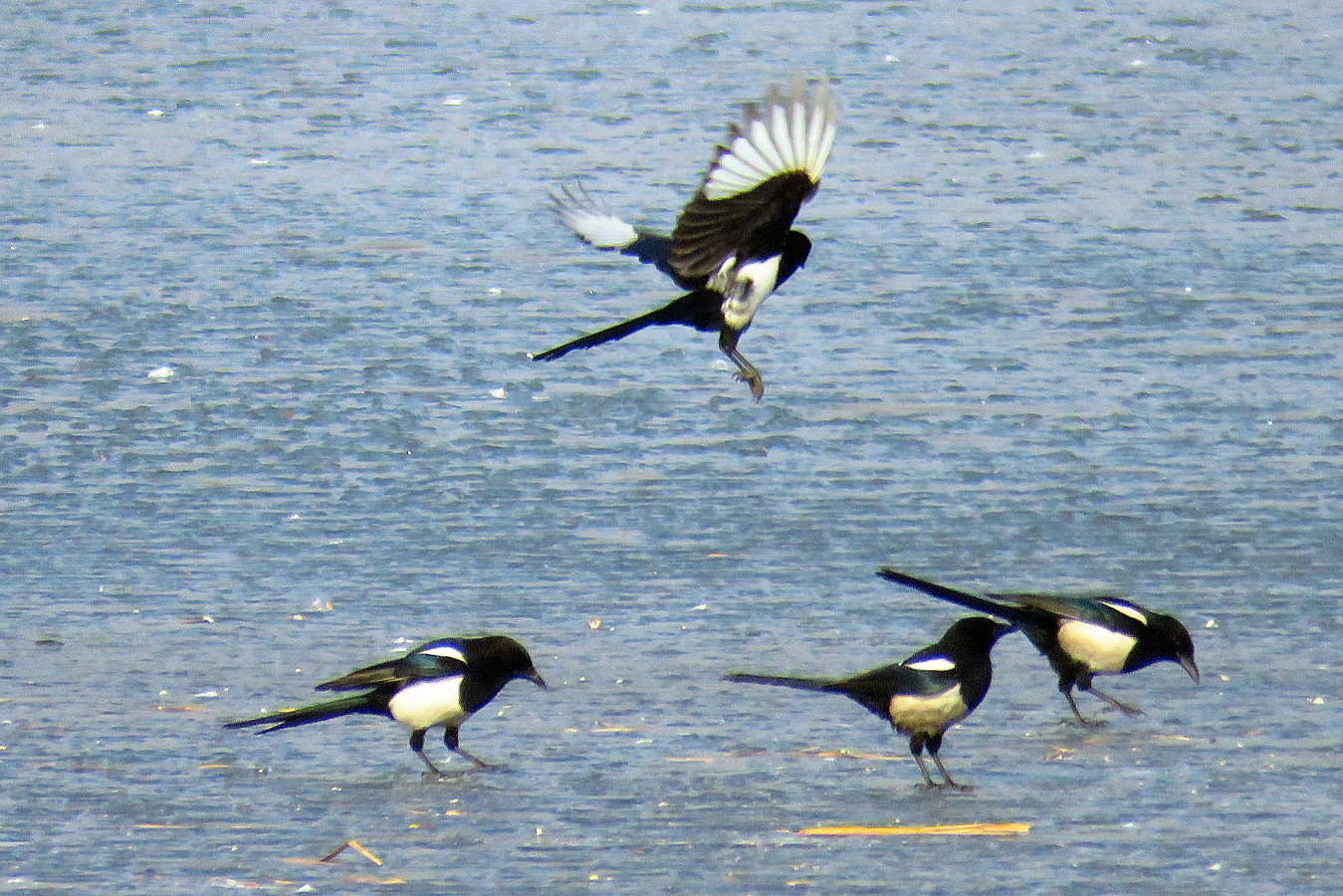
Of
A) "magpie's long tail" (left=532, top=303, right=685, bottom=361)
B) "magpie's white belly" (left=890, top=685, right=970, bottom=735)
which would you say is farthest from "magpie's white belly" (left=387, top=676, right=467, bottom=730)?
"magpie's long tail" (left=532, top=303, right=685, bottom=361)

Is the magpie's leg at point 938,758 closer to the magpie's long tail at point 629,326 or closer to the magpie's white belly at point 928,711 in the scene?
the magpie's white belly at point 928,711

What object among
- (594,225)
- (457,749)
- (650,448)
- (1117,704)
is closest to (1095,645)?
(1117,704)

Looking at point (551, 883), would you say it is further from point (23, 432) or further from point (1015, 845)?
point (23, 432)

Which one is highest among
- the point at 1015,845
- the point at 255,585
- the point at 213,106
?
the point at 1015,845

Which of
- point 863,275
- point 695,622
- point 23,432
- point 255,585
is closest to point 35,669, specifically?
point 255,585

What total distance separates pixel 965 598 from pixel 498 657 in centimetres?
102

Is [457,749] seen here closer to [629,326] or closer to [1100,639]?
[1100,639]

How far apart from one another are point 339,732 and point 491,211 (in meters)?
5.30

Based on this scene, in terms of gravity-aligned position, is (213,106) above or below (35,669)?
below

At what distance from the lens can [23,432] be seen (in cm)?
758

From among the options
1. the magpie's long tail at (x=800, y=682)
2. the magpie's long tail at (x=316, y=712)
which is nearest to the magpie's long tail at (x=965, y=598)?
the magpie's long tail at (x=800, y=682)

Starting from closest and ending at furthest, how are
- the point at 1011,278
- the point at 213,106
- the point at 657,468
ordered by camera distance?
the point at 657,468
the point at 1011,278
the point at 213,106

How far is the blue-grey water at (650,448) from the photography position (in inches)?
179

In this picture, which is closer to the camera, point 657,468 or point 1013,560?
point 1013,560
